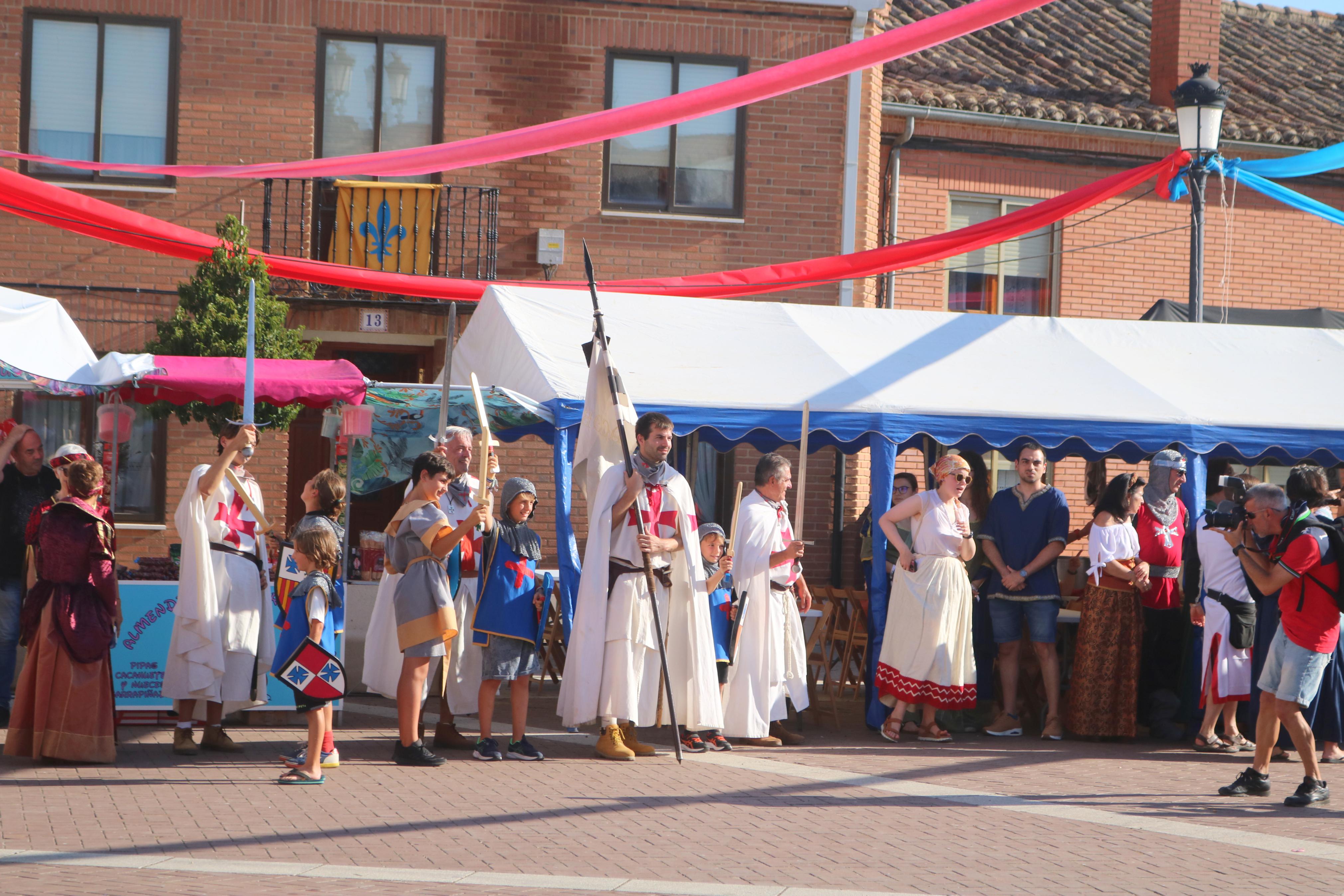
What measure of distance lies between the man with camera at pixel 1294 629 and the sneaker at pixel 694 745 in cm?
307

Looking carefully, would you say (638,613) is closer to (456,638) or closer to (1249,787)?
(456,638)

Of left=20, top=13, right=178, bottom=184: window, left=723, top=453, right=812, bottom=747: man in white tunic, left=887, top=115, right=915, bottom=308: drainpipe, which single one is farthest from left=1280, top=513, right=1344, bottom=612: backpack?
left=20, top=13, right=178, bottom=184: window

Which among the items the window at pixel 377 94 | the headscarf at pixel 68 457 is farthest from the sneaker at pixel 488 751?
the window at pixel 377 94

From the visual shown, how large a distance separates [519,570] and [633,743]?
4.31ft

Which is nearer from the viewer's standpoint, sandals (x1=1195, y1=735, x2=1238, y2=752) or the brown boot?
the brown boot

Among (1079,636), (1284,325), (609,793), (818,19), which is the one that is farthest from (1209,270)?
(609,793)

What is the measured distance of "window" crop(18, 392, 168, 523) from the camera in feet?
48.8

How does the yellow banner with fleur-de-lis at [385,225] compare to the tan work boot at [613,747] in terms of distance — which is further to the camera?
the yellow banner with fleur-de-lis at [385,225]

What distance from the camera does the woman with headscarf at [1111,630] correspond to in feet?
32.8

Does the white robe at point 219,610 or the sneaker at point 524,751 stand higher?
the white robe at point 219,610

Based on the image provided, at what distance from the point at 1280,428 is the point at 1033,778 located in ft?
12.5

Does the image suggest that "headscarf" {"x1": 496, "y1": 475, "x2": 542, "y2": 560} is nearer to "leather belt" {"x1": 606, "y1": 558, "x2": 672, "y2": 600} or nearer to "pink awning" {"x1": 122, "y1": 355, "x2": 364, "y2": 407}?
"leather belt" {"x1": 606, "y1": 558, "x2": 672, "y2": 600}

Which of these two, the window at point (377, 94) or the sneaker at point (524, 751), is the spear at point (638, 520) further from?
the window at point (377, 94)

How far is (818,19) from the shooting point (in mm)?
16312
